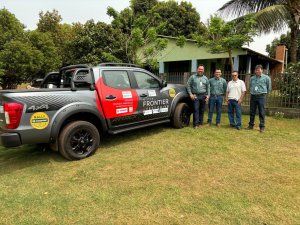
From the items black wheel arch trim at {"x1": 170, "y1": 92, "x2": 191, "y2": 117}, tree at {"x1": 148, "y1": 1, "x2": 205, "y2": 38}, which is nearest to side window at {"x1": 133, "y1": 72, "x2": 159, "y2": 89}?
black wheel arch trim at {"x1": 170, "y1": 92, "x2": 191, "y2": 117}

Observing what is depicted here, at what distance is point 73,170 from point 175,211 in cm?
204

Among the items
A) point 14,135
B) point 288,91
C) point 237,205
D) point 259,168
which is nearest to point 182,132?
point 259,168

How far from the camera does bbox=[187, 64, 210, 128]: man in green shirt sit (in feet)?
21.9

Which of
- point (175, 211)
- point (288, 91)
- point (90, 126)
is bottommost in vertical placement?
point (175, 211)

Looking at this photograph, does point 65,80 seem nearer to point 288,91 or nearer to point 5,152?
point 5,152

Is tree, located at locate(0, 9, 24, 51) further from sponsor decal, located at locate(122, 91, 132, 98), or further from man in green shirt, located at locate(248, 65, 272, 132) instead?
man in green shirt, located at locate(248, 65, 272, 132)

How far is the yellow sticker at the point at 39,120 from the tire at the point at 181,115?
11.2 feet

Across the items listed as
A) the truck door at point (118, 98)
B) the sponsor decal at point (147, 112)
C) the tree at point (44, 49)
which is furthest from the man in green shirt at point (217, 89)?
the tree at point (44, 49)

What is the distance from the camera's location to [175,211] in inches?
116

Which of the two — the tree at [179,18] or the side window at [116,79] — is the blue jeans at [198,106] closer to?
the side window at [116,79]

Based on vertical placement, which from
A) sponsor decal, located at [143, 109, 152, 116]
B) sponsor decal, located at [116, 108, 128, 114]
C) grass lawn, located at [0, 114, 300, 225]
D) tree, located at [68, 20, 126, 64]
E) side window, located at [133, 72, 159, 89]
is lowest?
grass lawn, located at [0, 114, 300, 225]

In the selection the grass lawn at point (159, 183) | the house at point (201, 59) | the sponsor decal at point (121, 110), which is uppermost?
the house at point (201, 59)

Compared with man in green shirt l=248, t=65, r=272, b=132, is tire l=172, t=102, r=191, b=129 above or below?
below

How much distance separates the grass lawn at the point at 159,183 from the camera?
9.45 feet
